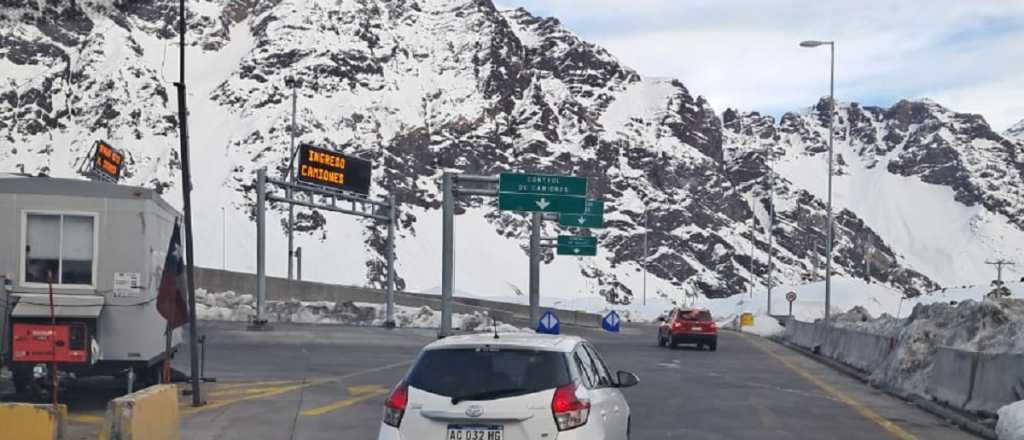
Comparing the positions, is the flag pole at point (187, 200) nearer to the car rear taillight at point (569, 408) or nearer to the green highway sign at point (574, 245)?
the car rear taillight at point (569, 408)

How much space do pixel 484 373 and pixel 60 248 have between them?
9.30 m

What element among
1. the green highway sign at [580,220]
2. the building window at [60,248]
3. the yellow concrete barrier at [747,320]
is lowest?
the yellow concrete barrier at [747,320]

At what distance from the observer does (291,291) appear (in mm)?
57344

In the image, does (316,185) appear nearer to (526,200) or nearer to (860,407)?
(526,200)

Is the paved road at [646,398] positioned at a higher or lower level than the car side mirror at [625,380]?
lower

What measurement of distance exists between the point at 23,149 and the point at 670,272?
286 feet

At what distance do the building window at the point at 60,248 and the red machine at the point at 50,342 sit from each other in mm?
710

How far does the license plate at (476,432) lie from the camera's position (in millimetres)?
9367

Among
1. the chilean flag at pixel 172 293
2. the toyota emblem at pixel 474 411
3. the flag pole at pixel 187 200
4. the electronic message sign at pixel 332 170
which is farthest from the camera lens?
the electronic message sign at pixel 332 170

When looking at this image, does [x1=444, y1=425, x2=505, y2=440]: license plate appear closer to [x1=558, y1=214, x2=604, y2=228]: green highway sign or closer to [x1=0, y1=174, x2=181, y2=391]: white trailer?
[x1=0, y1=174, x2=181, y2=391]: white trailer

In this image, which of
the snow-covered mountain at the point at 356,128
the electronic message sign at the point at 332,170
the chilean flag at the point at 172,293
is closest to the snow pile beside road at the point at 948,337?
the chilean flag at the point at 172,293

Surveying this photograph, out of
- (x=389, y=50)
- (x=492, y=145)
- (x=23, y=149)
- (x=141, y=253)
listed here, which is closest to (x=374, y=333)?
(x=141, y=253)

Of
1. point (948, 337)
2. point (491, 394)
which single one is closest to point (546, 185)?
point (948, 337)

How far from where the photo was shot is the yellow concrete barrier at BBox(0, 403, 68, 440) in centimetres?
1096
